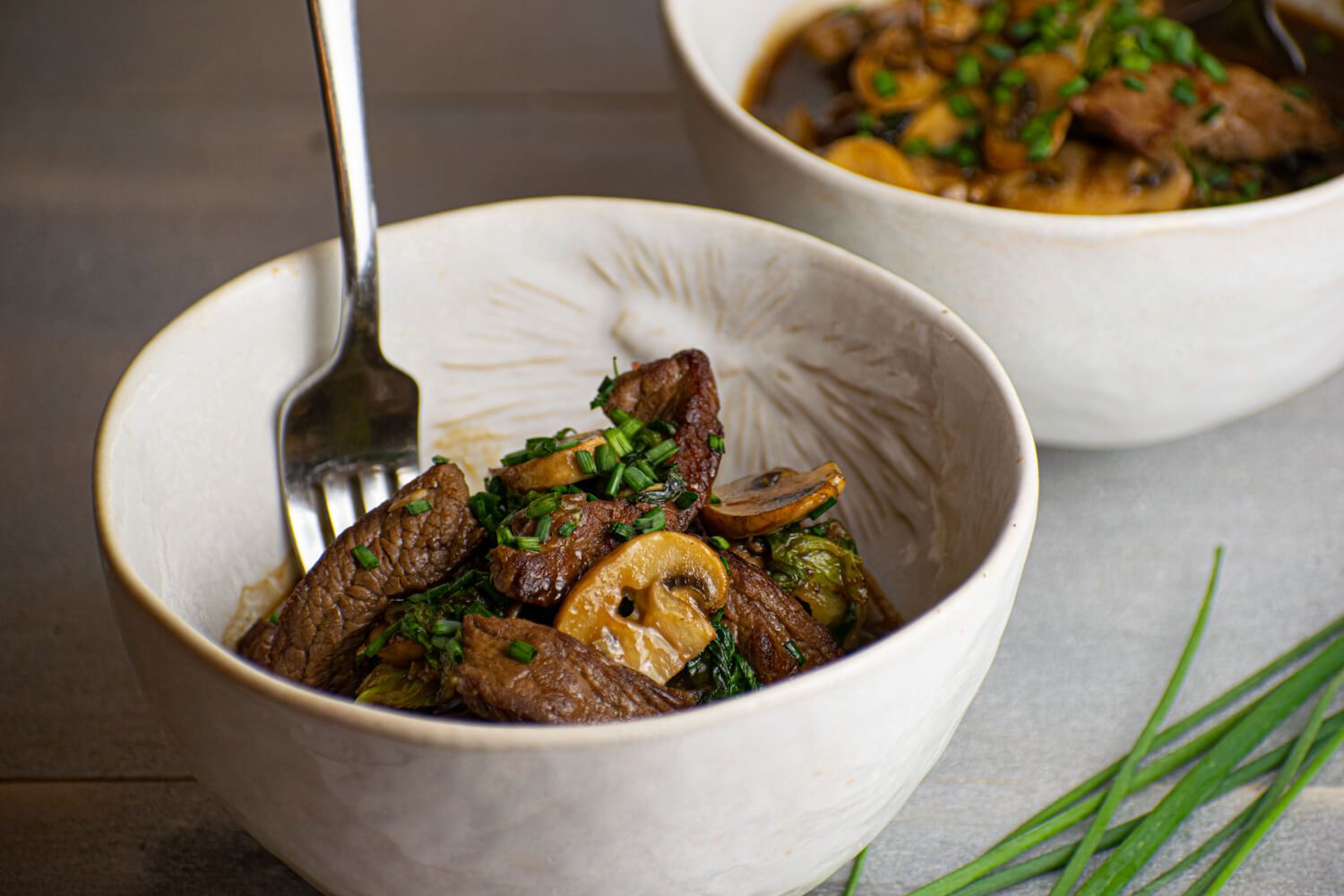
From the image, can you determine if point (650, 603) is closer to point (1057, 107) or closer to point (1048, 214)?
point (1048, 214)

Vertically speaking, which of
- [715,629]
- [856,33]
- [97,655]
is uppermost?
[856,33]

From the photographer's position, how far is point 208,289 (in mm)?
1655

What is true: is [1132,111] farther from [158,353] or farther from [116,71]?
[116,71]

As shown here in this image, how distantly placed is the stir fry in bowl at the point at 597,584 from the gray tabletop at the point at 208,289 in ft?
0.64

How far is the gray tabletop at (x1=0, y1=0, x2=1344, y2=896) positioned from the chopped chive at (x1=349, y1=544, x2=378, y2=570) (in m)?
0.27

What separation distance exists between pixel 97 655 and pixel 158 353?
38 centimetres

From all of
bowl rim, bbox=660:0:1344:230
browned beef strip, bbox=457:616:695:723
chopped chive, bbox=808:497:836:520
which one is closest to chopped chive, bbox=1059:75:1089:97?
bowl rim, bbox=660:0:1344:230

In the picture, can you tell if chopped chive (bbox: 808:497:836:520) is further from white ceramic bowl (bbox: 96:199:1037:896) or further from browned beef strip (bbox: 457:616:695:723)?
browned beef strip (bbox: 457:616:695:723)

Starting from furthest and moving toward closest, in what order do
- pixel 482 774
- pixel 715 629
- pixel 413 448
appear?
pixel 413 448, pixel 715 629, pixel 482 774

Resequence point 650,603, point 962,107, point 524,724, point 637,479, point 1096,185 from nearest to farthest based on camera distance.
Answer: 1. point 524,724
2. point 650,603
3. point 637,479
4. point 1096,185
5. point 962,107

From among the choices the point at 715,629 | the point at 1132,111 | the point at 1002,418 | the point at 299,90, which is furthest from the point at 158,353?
the point at 299,90

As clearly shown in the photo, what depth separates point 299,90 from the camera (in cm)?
204

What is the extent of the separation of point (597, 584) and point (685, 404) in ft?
0.77

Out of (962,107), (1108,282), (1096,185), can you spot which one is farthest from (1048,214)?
(962,107)
